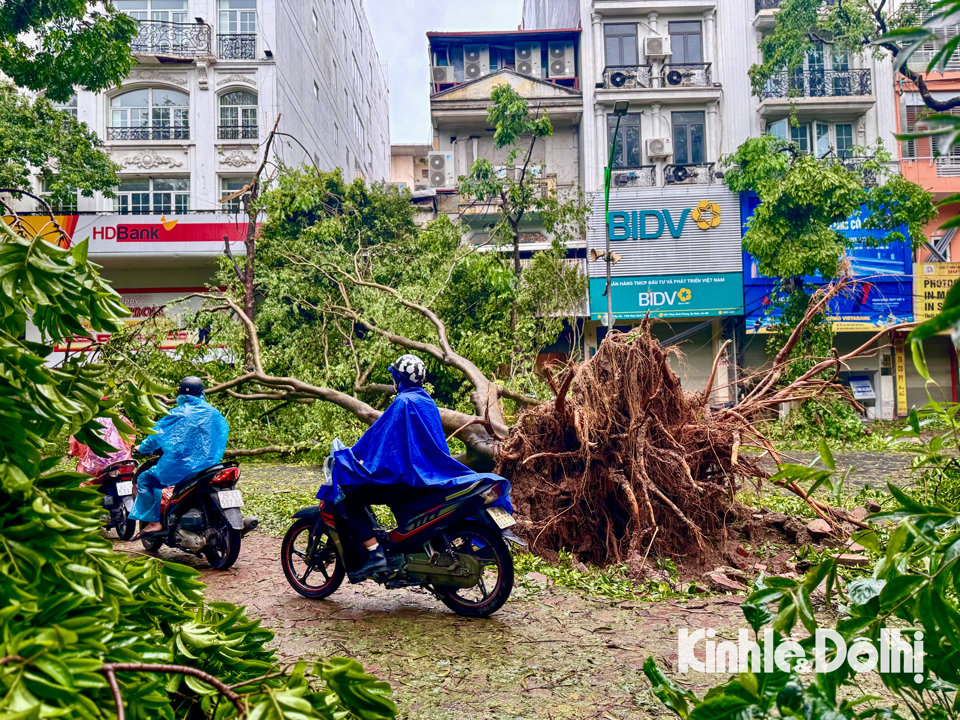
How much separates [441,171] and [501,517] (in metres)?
21.6

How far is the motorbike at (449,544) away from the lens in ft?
16.8

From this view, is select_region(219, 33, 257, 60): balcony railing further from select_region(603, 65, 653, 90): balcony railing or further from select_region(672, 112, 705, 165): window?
select_region(672, 112, 705, 165): window

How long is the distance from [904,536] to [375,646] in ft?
12.5

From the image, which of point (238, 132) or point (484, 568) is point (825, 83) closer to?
point (238, 132)

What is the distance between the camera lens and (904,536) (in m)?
1.48

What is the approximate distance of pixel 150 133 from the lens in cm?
2505

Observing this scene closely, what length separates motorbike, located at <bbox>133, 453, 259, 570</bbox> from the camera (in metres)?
6.38

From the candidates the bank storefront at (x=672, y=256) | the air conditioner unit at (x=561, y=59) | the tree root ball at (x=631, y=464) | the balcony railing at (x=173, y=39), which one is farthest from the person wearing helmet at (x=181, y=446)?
the air conditioner unit at (x=561, y=59)

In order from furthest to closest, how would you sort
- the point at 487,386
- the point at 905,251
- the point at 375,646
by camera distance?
the point at 905,251, the point at 487,386, the point at 375,646

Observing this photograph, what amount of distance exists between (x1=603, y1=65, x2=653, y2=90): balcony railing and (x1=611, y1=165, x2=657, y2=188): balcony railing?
9.41ft

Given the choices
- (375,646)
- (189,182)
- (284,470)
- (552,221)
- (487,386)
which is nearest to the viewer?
(375,646)

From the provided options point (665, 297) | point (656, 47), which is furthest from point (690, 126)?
point (665, 297)

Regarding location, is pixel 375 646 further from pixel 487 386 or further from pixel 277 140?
pixel 277 140

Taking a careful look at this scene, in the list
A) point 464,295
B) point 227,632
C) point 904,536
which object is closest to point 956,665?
point 904,536
